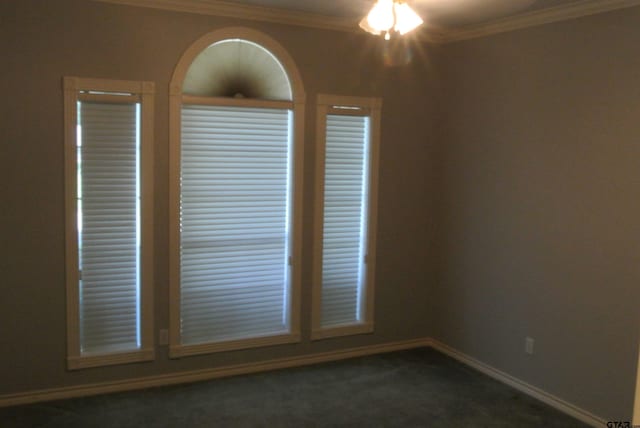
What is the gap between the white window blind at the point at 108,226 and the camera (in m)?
3.77

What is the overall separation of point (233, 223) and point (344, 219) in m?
0.92

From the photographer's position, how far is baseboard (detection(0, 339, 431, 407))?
3.72m

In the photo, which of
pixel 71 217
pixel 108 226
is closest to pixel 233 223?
pixel 108 226

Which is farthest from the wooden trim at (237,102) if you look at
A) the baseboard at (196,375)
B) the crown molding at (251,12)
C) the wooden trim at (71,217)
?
the baseboard at (196,375)

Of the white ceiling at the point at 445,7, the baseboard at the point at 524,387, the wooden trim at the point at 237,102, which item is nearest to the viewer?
the baseboard at the point at 524,387

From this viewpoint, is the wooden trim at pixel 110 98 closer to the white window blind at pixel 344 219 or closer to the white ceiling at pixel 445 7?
the white ceiling at pixel 445 7

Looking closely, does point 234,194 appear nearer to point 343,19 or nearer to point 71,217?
point 71,217

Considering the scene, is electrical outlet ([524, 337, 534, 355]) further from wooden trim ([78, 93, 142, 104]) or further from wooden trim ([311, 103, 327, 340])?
wooden trim ([78, 93, 142, 104])

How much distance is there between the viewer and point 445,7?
3.94 meters

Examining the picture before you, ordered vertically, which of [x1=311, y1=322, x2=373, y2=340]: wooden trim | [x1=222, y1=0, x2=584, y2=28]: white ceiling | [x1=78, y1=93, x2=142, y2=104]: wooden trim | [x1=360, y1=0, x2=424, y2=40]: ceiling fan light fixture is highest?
[x1=222, y1=0, x2=584, y2=28]: white ceiling

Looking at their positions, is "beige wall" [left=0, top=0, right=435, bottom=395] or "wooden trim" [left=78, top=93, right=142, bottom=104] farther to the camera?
Result: "wooden trim" [left=78, top=93, right=142, bottom=104]

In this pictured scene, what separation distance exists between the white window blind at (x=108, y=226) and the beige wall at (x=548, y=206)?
8.25 ft

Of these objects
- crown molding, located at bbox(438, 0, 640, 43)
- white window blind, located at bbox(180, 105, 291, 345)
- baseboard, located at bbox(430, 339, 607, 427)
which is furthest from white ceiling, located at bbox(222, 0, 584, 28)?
baseboard, located at bbox(430, 339, 607, 427)

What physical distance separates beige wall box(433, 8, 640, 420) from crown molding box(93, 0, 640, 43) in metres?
0.06
